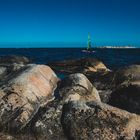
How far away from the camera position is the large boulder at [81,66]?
3456 centimetres

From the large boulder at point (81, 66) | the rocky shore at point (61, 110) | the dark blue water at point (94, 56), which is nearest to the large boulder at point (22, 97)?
the rocky shore at point (61, 110)

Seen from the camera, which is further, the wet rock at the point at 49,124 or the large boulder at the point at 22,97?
the large boulder at the point at 22,97

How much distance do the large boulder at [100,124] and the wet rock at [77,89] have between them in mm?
2545

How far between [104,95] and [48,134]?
6.25 meters

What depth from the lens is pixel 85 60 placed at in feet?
119

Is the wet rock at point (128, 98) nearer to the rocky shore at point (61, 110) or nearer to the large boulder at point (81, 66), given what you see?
the rocky shore at point (61, 110)

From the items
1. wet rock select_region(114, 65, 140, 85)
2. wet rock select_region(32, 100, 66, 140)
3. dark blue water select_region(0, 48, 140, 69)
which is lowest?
dark blue water select_region(0, 48, 140, 69)

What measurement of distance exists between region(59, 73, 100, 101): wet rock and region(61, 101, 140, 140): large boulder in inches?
100

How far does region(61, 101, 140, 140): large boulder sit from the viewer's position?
544 inches

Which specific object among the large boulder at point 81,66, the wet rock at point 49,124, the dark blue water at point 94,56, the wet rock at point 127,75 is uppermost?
the wet rock at point 127,75


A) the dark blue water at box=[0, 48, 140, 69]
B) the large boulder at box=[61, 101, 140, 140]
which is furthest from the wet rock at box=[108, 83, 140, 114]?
the dark blue water at box=[0, 48, 140, 69]

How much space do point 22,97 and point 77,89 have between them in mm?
2811

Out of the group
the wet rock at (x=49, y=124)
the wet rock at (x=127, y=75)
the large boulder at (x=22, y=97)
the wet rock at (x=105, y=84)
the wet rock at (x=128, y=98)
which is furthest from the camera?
the wet rock at (x=127, y=75)

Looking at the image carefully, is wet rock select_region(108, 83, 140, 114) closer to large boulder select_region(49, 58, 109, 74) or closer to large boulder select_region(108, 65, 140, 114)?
large boulder select_region(108, 65, 140, 114)
